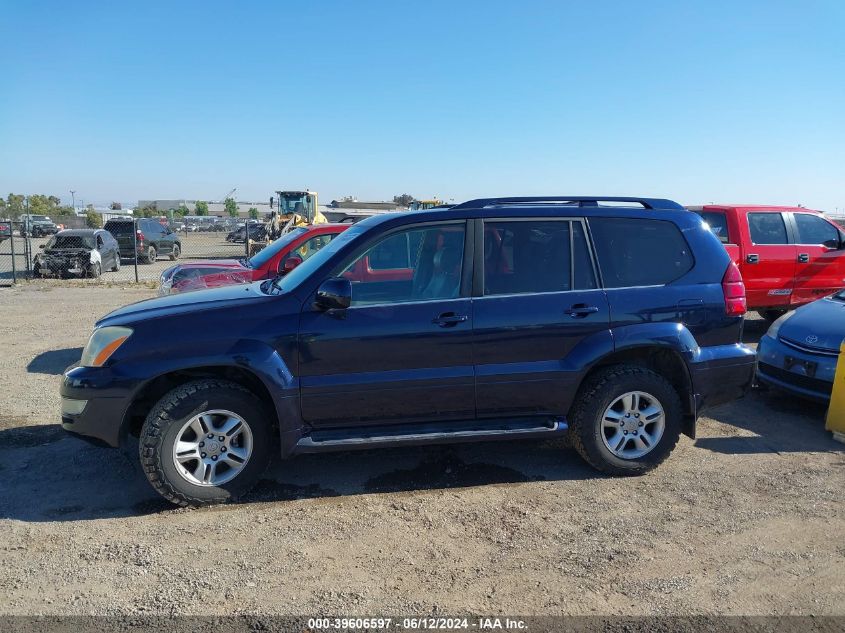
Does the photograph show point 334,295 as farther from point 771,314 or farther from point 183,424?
point 771,314

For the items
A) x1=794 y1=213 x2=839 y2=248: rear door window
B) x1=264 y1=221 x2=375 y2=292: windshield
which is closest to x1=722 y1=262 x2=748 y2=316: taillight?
x1=264 y1=221 x2=375 y2=292: windshield

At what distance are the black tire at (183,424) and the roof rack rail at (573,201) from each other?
205 cm

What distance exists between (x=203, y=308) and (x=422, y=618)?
2.38m

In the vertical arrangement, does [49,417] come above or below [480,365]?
below

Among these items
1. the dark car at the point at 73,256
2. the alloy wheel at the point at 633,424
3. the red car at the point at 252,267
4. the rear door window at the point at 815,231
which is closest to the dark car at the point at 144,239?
the dark car at the point at 73,256

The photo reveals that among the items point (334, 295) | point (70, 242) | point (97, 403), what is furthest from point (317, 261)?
point (70, 242)

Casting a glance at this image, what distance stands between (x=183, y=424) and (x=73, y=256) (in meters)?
16.9

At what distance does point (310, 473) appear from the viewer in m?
4.85

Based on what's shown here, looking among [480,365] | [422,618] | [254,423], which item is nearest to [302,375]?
[254,423]

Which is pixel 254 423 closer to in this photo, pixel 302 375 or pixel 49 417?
pixel 302 375

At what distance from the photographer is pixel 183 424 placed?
4160 mm

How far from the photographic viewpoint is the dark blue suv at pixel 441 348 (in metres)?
4.20

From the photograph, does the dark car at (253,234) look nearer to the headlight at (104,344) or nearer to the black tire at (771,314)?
the black tire at (771,314)

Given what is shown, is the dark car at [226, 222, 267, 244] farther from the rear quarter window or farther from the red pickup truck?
the rear quarter window
